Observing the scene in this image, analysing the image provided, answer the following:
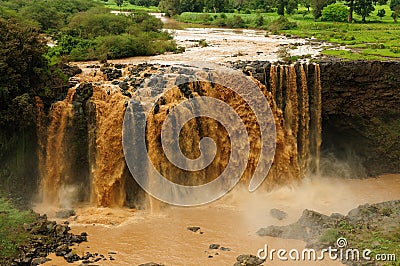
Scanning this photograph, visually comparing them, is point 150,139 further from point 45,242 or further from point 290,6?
point 290,6

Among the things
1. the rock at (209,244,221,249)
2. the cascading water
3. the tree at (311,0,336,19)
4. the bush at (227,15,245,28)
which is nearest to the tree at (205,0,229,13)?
the bush at (227,15,245,28)

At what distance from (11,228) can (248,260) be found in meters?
7.28

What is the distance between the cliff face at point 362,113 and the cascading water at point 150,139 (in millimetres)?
2284

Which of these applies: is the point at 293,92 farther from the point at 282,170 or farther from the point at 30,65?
the point at 30,65

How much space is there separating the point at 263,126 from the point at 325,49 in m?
9.26

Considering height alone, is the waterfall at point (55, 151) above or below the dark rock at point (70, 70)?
below

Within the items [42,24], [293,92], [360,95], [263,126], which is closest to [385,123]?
[360,95]

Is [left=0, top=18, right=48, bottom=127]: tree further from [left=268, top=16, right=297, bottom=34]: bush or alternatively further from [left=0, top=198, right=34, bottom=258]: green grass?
[left=268, top=16, right=297, bottom=34]: bush

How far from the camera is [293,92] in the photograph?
22.0m

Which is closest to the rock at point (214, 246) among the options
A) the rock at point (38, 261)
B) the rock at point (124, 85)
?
the rock at point (38, 261)

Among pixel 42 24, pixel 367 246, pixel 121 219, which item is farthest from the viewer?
pixel 42 24

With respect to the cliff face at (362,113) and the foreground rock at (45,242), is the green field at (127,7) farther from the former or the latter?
the foreground rock at (45,242)

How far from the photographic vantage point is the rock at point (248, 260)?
47.8 feet

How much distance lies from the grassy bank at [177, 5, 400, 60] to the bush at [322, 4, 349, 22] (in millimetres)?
856
